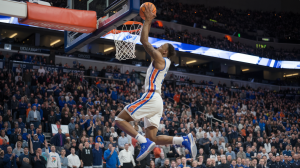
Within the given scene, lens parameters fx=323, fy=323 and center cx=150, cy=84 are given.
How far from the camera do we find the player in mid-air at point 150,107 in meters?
5.16

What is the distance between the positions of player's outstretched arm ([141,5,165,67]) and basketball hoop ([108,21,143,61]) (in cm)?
351

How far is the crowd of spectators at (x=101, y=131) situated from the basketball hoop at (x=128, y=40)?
5047 mm

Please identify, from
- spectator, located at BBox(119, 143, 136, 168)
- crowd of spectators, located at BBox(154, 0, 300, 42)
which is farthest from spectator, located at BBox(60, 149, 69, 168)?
crowd of spectators, located at BBox(154, 0, 300, 42)

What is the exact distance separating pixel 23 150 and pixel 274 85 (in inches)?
1329

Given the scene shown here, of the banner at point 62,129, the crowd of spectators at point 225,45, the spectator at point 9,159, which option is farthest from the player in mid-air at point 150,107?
the crowd of spectators at point 225,45

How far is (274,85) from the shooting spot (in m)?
39.1

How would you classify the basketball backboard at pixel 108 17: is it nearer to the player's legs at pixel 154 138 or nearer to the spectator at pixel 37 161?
the player's legs at pixel 154 138

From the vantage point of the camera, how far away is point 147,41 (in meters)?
5.20

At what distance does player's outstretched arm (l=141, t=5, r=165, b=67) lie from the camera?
5.14 m

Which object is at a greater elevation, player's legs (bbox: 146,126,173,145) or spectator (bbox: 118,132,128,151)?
player's legs (bbox: 146,126,173,145)

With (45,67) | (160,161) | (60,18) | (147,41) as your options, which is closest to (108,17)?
(60,18)

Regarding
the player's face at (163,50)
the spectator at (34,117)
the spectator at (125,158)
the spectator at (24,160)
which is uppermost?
the player's face at (163,50)

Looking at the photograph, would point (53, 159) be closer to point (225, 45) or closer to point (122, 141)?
point (122, 141)

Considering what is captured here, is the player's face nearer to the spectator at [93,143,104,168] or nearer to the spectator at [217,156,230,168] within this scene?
the spectator at [93,143,104,168]
